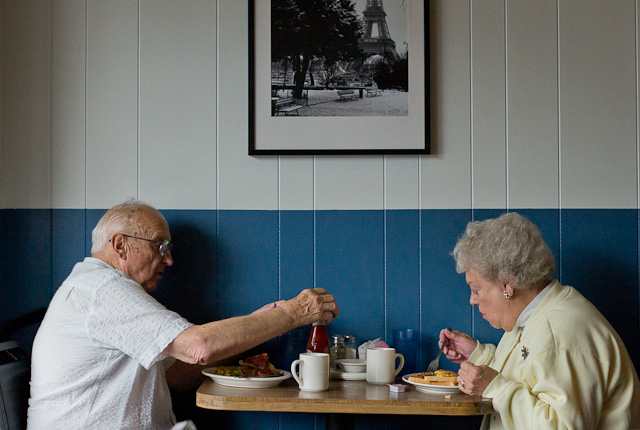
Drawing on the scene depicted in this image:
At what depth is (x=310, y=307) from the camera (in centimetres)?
213

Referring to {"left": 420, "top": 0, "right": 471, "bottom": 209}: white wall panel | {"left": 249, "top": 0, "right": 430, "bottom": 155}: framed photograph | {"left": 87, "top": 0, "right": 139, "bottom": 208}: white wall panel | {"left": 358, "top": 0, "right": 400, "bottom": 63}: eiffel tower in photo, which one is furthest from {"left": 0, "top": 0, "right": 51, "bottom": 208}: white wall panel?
{"left": 420, "top": 0, "right": 471, "bottom": 209}: white wall panel

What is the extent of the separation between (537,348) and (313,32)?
1401 mm

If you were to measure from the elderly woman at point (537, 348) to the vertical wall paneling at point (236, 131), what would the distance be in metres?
0.79

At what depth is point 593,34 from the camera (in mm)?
2479

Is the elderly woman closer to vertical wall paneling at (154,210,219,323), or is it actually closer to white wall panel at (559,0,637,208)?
white wall panel at (559,0,637,208)

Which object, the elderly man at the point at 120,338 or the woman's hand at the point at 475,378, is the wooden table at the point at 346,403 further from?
the elderly man at the point at 120,338

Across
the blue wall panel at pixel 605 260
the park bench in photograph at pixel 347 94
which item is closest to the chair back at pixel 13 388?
the park bench in photograph at pixel 347 94

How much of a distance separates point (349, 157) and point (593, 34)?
3.43 feet

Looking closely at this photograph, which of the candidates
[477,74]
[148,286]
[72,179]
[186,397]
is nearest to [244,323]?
[148,286]

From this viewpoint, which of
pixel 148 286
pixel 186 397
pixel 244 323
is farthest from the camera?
pixel 186 397

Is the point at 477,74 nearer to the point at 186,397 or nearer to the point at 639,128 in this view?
the point at 639,128

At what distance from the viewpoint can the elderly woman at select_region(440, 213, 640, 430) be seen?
175 cm

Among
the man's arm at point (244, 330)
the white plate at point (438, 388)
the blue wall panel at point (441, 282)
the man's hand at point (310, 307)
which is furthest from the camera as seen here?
the blue wall panel at point (441, 282)

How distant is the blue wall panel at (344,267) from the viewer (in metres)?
2.45
